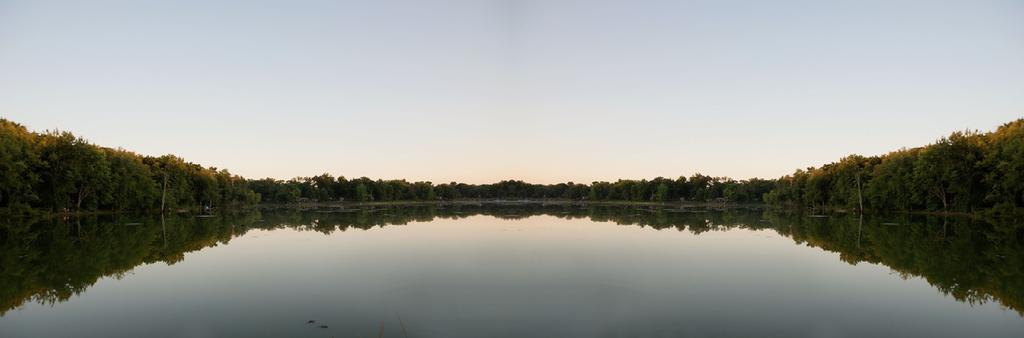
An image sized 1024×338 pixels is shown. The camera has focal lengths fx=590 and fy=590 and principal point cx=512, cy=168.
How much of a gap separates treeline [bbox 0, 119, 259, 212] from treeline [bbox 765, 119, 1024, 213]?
82190mm

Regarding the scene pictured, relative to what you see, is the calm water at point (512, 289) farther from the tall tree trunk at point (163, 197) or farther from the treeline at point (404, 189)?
the treeline at point (404, 189)

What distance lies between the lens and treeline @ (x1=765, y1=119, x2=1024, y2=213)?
50.0 m

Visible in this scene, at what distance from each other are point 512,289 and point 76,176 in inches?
2352

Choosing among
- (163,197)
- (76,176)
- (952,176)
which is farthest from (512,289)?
(163,197)

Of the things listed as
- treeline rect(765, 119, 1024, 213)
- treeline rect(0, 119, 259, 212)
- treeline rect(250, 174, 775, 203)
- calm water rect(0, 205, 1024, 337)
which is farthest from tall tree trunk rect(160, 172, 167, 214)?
treeline rect(765, 119, 1024, 213)

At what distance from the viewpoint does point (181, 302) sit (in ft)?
47.0

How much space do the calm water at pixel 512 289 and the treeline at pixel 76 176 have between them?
1157 inches

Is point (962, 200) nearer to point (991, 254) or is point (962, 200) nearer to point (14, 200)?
point (991, 254)

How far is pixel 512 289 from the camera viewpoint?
15.3 meters

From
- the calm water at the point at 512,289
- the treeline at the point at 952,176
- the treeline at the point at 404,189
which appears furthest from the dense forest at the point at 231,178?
the treeline at the point at 404,189

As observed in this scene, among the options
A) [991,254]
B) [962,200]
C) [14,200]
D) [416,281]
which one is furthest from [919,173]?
[14,200]

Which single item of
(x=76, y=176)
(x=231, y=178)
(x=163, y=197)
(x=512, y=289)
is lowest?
(x=512, y=289)

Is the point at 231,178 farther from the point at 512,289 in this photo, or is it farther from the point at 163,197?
the point at 512,289

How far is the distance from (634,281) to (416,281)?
20.5 ft
